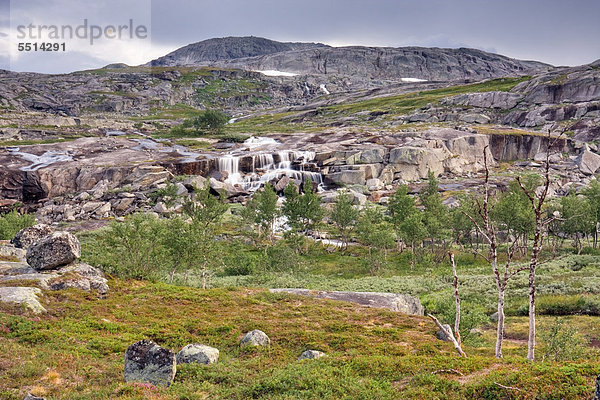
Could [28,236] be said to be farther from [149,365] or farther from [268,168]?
[268,168]

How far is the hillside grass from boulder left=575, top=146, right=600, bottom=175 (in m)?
105

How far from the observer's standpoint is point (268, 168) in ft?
337

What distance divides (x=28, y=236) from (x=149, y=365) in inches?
1196

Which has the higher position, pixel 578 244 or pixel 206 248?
pixel 206 248

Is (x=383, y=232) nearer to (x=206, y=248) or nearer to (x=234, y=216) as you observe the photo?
(x=206, y=248)

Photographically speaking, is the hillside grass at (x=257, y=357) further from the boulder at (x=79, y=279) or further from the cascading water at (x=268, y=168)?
the cascading water at (x=268, y=168)

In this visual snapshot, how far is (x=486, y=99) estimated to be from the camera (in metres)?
162

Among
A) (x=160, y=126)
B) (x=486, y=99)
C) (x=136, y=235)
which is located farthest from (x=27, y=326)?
(x=486, y=99)

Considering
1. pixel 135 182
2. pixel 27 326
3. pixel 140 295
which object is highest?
pixel 135 182

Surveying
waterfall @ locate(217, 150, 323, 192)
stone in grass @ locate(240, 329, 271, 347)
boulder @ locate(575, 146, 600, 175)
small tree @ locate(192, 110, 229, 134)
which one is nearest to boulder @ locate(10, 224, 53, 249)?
stone in grass @ locate(240, 329, 271, 347)

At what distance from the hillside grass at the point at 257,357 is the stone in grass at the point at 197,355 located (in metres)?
0.68

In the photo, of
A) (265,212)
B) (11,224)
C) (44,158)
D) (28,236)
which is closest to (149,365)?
(28,236)

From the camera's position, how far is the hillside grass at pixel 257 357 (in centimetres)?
1129

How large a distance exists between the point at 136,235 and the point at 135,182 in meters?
60.4
